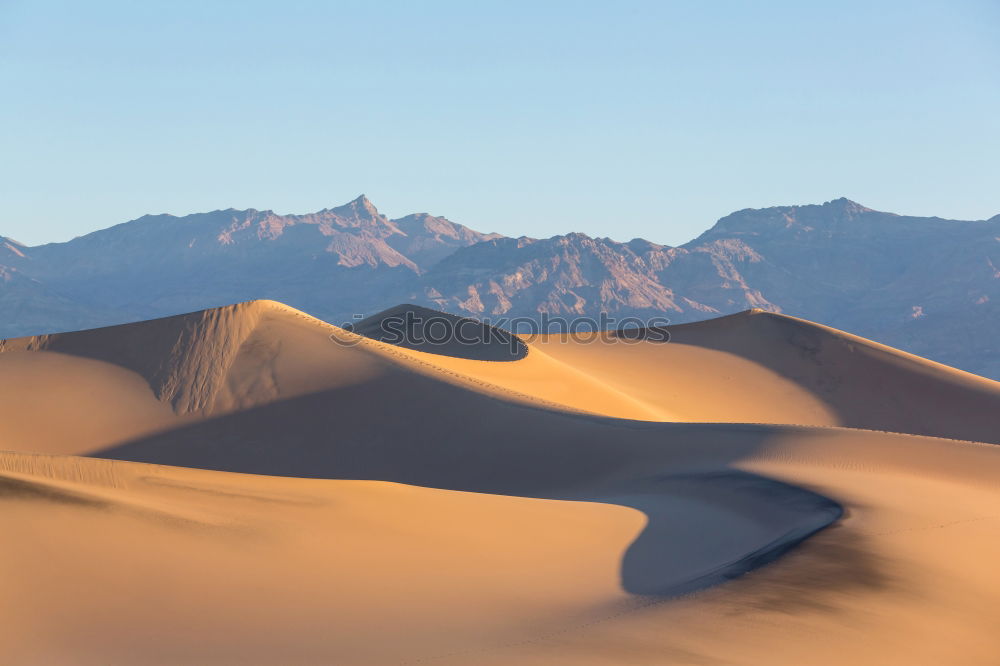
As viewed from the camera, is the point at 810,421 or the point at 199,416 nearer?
the point at 199,416

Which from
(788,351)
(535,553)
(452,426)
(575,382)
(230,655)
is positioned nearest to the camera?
(230,655)

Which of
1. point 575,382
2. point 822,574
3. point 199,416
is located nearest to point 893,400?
point 575,382

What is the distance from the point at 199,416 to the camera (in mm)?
25281

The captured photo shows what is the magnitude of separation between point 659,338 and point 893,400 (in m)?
9.72

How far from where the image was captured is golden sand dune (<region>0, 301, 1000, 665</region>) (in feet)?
29.6

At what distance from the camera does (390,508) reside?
12.7 meters

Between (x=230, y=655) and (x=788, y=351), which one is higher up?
(x=788, y=351)

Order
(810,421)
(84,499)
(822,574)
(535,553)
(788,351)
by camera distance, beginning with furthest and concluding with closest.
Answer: (788,351) → (810,421) → (535,553) → (822,574) → (84,499)

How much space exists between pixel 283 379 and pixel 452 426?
5.41 metres

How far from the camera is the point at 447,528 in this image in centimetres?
1251

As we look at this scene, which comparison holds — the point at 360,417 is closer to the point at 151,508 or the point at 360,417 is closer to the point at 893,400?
the point at 151,508

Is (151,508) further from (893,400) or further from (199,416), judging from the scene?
(893,400)

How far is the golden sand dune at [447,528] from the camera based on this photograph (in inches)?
355

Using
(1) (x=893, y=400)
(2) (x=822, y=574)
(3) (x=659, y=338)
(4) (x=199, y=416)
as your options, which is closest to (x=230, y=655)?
(2) (x=822, y=574)
